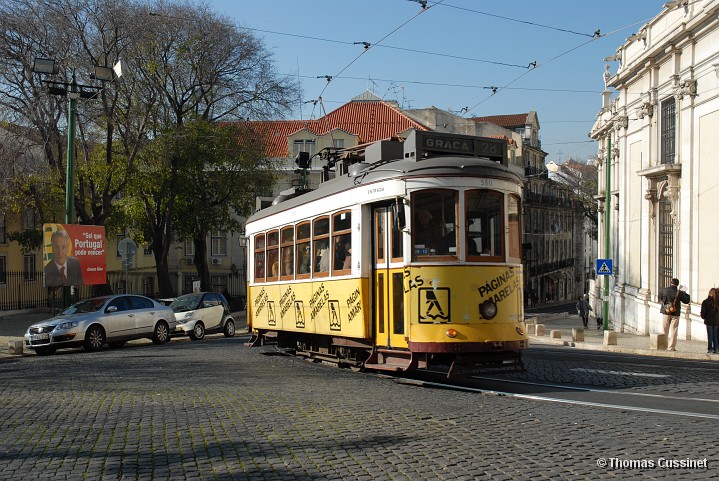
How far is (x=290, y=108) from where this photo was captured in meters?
42.7

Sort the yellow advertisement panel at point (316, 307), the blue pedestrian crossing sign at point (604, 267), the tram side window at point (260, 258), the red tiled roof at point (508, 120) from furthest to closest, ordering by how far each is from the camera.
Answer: the red tiled roof at point (508, 120)
the blue pedestrian crossing sign at point (604, 267)
the tram side window at point (260, 258)
the yellow advertisement panel at point (316, 307)

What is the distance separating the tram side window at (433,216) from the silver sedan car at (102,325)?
1204 centimetres

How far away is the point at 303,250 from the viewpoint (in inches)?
598

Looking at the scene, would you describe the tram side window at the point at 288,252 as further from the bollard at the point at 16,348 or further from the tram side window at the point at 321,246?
the bollard at the point at 16,348

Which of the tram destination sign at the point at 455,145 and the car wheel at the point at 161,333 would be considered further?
the car wheel at the point at 161,333

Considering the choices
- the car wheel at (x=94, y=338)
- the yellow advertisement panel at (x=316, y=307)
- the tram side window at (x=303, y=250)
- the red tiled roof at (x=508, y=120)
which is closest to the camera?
the yellow advertisement panel at (x=316, y=307)

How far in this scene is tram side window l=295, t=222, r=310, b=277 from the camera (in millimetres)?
14911

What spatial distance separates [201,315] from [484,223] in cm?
1671

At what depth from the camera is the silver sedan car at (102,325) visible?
2027 centimetres

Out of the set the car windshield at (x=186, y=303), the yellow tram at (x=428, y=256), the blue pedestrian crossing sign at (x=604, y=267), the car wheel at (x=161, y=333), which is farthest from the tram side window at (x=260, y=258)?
the blue pedestrian crossing sign at (x=604, y=267)

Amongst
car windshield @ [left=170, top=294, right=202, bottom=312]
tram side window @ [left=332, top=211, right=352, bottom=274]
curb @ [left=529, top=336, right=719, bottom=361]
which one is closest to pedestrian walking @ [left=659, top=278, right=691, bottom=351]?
curb @ [left=529, top=336, right=719, bottom=361]

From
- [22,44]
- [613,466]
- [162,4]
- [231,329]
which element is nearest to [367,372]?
[613,466]

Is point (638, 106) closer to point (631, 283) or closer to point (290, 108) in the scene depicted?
point (631, 283)

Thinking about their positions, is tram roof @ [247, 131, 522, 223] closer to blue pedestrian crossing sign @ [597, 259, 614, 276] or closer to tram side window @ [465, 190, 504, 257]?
tram side window @ [465, 190, 504, 257]
